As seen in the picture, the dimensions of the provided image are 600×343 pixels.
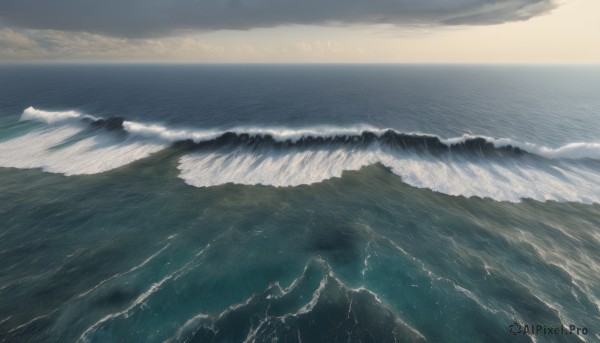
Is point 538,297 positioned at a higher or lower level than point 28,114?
lower

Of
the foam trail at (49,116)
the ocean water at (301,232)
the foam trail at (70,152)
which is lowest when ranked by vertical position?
the ocean water at (301,232)

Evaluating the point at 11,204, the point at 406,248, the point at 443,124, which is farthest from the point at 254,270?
the point at 443,124

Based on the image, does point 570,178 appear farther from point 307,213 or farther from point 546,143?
point 307,213

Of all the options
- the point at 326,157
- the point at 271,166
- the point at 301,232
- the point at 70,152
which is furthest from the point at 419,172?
the point at 70,152

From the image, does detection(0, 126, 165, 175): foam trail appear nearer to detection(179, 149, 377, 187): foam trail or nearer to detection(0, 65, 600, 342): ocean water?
detection(0, 65, 600, 342): ocean water

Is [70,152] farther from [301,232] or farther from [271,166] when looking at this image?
[301,232]

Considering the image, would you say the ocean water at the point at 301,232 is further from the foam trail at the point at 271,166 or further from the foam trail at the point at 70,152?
the foam trail at the point at 70,152

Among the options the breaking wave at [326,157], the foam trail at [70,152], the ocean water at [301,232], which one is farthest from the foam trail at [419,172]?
the foam trail at [70,152]
